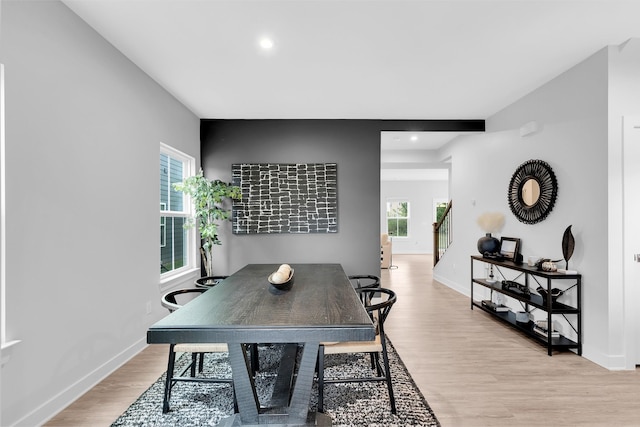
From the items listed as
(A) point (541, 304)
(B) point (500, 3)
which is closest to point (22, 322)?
(B) point (500, 3)

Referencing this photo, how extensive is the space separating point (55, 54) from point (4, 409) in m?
2.13

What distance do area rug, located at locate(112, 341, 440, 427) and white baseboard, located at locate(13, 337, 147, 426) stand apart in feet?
1.42

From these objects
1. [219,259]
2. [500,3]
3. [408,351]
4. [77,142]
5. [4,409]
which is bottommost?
[408,351]

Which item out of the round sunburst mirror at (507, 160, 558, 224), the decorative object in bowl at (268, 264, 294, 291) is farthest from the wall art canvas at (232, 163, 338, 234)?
the decorative object in bowl at (268, 264, 294, 291)

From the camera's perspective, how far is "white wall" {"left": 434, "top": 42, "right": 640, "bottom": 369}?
279 centimetres

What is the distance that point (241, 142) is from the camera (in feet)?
15.9

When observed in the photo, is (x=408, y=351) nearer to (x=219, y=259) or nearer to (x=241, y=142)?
(x=219, y=259)

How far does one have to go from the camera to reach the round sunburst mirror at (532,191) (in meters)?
3.47

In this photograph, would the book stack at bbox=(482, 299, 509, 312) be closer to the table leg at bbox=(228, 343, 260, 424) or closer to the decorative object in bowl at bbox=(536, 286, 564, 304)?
the decorative object in bowl at bbox=(536, 286, 564, 304)

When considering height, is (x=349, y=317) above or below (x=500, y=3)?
below

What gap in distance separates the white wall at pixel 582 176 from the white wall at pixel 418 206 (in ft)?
25.6

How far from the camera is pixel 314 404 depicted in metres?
2.23

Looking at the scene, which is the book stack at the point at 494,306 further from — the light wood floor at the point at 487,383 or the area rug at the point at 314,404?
the area rug at the point at 314,404

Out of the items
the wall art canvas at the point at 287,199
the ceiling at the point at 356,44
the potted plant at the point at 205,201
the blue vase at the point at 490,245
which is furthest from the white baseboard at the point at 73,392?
the blue vase at the point at 490,245
